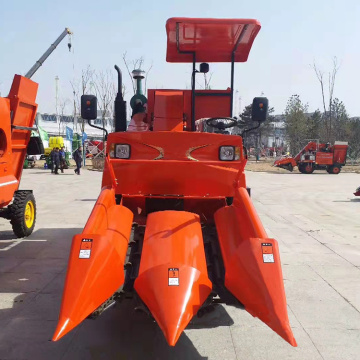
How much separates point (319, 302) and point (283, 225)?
14.1 ft

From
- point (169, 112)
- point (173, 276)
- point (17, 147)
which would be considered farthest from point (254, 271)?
point (17, 147)

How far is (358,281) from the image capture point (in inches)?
202

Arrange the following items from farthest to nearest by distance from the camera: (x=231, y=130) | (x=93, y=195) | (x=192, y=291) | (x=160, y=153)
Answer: (x=93, y=195), (x=231, y=130), (x=160, y=153), (x=192, y=291)

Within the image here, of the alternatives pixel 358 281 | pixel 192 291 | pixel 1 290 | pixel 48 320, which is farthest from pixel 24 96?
pixel 358 281

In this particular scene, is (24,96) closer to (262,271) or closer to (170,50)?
(170,50)

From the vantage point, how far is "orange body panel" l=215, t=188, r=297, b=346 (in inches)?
108

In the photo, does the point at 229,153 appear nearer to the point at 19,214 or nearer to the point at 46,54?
the point at 19,214

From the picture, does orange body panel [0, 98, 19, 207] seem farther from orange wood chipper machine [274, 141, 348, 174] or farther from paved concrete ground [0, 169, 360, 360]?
orange wood chipper machine [274, 141, 348, 174]

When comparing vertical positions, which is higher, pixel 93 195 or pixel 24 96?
pixel 24 96

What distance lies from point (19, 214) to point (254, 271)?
5.00 meters

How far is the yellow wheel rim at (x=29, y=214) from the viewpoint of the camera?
727cm

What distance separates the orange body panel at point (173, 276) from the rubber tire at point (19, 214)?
402cm

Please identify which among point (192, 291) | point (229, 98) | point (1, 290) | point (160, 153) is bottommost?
point (1, 290)

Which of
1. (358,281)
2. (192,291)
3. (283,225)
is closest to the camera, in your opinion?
(192,291)
